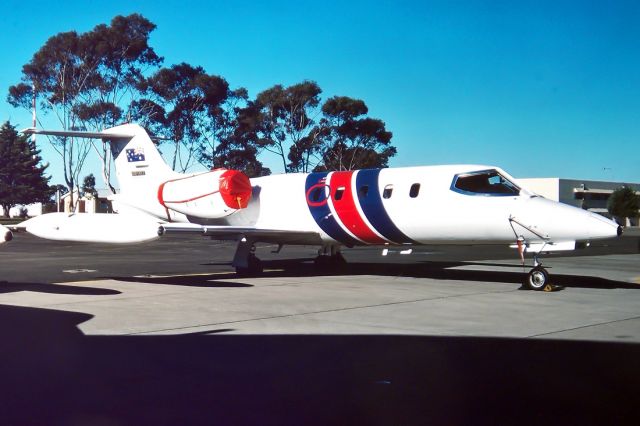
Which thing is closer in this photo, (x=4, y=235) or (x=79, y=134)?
(x=4, y=235)

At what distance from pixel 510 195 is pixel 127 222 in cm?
759

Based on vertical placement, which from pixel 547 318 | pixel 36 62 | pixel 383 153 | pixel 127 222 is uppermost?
pixel 36 62

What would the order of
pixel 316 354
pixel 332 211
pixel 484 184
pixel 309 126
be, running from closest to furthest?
pixel 316 354
pixel 484 184
pixel 332 211
pixel 309 126

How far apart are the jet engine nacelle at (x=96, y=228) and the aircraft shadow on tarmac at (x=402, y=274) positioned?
7.02ft

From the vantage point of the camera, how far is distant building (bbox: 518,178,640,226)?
8594 cm

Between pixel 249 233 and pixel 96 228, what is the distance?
4.00 m

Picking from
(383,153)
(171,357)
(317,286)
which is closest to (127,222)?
(317,286)

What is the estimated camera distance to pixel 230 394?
18.5 feet

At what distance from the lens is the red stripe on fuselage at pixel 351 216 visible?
15.5 m

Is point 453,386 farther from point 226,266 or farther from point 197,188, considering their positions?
point 226,266

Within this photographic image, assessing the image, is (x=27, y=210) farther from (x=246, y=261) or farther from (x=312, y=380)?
(x=312, y=380)

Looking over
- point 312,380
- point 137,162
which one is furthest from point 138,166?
point 312,380

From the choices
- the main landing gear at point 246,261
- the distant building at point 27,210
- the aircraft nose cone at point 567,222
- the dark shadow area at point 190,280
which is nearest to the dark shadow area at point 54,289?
the dark shadow area at point 190,280

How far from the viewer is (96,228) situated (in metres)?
13.1
